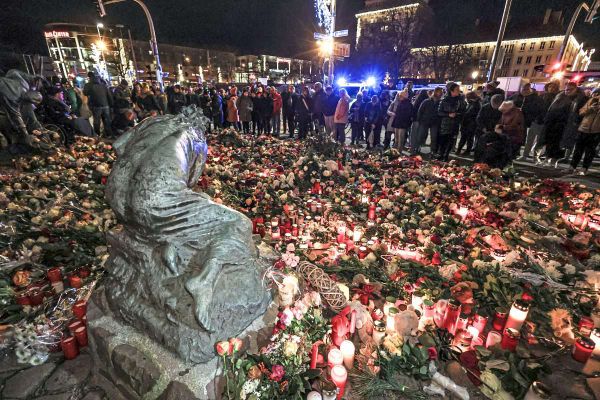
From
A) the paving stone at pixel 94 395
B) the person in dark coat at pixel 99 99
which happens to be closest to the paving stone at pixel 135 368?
the paving stone at pixel 94 395

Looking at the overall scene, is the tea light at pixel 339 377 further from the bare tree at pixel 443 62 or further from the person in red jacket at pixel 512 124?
the bare tree at pixel 443 62

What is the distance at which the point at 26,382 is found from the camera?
2.20 m

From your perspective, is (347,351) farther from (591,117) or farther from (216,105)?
(216,105)

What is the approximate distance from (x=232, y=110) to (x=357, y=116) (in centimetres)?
468

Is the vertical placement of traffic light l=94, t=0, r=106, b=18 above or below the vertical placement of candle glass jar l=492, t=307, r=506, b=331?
above

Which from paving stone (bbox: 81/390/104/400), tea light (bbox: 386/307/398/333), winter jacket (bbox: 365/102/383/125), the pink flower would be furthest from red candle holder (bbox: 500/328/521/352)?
winter jacket (bbox: 365/102/383/125)

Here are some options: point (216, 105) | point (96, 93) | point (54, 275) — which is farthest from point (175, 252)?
point (216, 105)

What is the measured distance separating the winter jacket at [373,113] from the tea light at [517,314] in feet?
25.0

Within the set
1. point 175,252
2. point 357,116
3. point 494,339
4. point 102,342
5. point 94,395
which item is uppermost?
point 357,116

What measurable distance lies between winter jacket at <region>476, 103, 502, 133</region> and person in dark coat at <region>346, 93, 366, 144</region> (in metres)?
3.33

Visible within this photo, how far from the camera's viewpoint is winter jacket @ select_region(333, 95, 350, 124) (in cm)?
932

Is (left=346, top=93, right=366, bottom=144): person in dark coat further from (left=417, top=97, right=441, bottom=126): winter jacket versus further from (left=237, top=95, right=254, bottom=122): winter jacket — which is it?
(left=237, top=95, right=254, bottom=122): winter jacket

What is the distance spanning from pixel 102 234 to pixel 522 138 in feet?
24.9

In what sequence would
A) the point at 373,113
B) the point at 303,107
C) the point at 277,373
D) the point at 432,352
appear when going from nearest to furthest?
the point at 277,373
the point at 432,352
the point at 373,113
the point at 303,107
